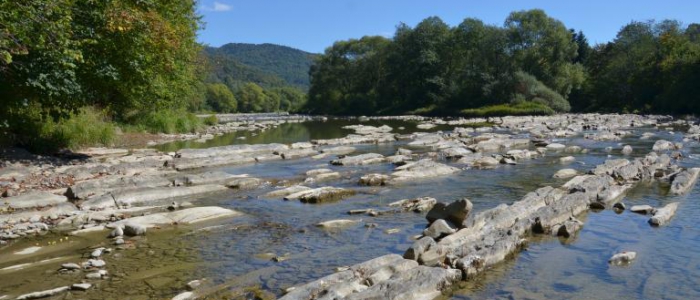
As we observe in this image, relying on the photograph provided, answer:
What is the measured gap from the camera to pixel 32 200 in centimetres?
1599

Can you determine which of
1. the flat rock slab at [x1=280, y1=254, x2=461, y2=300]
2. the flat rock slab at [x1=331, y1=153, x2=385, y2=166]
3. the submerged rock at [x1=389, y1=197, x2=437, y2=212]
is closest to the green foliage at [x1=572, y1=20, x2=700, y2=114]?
the flat rock slab at [x1=331, y1=153, x2=385, y2=166]

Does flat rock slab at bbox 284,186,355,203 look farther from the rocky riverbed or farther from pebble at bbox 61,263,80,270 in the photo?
pebble at bbox 61,263,80,270

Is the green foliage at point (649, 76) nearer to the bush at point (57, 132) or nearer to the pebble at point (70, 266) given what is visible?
the bush at point (57, 132)

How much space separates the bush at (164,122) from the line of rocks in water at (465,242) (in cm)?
3540

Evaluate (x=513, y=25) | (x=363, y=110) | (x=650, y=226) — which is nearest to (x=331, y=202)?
(x=650, y=226)

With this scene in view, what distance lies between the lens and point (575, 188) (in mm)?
17734

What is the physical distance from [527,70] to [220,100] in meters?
115

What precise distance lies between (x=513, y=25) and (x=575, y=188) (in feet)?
250

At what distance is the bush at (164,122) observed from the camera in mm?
44344

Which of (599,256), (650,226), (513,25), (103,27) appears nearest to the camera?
(599,256)

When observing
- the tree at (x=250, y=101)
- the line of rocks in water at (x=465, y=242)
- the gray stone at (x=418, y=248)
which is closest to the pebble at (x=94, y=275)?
the line of rocks in water at (x=465, y=242)

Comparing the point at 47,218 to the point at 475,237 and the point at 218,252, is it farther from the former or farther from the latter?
the point at 475,237

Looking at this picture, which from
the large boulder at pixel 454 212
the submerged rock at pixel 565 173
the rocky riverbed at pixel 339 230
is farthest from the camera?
the submerged rock at pixel 565 173

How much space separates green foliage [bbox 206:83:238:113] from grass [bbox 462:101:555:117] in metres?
111
